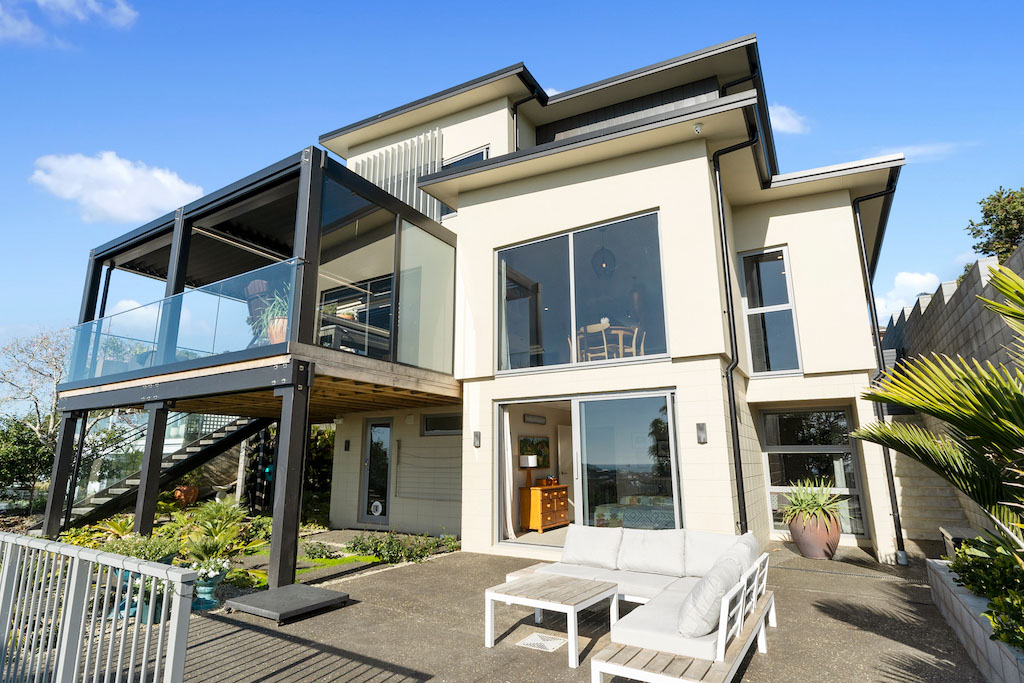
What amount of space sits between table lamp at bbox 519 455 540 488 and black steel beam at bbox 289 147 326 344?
449cm

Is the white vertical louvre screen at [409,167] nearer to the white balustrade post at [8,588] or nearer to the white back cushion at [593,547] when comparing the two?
the white back cushion at [593,547]

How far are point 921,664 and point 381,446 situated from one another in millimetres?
9074

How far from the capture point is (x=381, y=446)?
35.5ft

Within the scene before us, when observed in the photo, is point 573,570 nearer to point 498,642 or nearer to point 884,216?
point 498,642

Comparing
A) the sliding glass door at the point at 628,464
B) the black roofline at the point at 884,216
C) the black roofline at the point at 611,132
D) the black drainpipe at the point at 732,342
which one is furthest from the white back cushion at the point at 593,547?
the black roofline at the point at 884,216

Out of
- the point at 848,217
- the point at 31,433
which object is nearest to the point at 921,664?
the point at 848,217

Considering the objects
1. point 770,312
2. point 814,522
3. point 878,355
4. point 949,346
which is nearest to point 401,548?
point 814,522

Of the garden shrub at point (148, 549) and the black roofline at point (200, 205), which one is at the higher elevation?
the black roofline at point (200, 205)

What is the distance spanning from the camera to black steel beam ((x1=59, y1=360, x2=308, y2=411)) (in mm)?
6285

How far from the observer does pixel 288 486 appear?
5.88 metres

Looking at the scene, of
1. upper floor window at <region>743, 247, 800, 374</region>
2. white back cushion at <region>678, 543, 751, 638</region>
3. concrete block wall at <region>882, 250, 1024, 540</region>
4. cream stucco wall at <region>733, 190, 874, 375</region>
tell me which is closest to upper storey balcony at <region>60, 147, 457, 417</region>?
white back cushion at <region>678, 543, 751, 638</region>

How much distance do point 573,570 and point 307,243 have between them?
4.92m

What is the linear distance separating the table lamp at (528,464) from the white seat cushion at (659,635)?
575cm

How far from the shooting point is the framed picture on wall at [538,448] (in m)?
9.55
